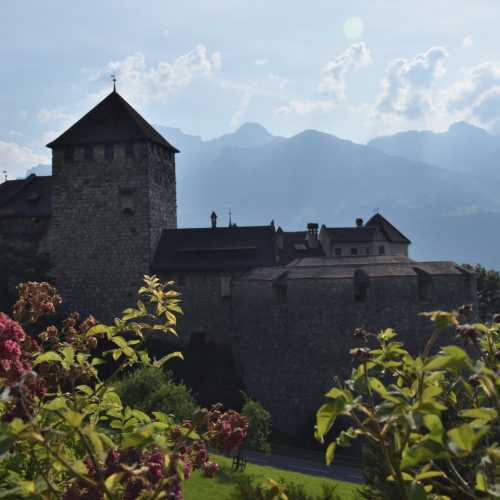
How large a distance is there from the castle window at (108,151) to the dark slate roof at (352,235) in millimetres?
22667

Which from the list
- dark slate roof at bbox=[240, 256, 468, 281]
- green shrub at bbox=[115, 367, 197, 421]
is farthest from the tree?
green shrub at bbox=[115, 367, 197, 421]

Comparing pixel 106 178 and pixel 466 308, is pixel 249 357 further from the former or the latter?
pixel 466 308

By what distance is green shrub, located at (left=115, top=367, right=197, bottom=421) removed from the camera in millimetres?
23969

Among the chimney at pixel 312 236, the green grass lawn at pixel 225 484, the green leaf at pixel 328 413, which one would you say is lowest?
the green grass lawn at pixel 225 484

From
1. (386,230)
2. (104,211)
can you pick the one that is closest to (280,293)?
(104,211)

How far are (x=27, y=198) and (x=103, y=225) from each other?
6.99 metres

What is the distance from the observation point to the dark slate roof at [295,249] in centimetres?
4331

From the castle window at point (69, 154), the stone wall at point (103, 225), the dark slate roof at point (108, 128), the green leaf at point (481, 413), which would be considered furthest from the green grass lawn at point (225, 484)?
the castle window at point (69, 154)

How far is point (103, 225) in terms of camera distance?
129 feet

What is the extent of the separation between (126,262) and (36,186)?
10.4 meters

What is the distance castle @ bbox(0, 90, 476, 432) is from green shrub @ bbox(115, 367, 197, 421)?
10.8 metres

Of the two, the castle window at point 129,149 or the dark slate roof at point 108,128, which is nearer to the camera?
the castle window at point 129,149

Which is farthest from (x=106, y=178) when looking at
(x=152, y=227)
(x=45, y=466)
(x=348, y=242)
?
(x=45, y=466)

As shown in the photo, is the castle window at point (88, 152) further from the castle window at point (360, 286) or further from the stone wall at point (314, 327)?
the castle window at point (360, 286)
